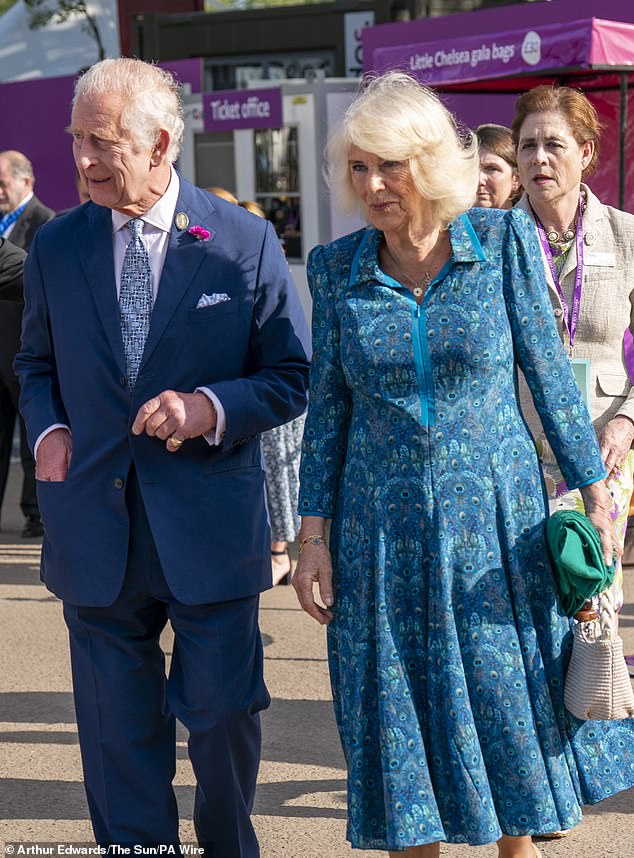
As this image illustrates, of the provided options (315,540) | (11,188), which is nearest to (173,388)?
(315,540)

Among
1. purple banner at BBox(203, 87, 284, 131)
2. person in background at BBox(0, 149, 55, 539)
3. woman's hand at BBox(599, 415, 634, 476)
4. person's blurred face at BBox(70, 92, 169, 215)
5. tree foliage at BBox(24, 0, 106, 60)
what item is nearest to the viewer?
person's blurred face at BBox(70, 92, 169, 215)

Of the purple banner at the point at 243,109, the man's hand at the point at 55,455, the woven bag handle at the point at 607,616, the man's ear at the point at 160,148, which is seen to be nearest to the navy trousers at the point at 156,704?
the man's hand at the point at 55,455

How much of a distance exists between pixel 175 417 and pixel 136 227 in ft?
1.82

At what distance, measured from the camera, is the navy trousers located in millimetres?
3342

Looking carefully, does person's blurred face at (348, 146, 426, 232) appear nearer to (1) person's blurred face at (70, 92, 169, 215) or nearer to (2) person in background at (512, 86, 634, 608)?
(1) person's blurred face at (70, 92, 169, 215)

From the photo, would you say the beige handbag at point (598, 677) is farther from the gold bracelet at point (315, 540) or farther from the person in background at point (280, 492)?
the person in background at point (280, 492)

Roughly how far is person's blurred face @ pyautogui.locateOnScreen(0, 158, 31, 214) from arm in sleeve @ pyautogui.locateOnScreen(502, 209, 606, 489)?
23.0ft

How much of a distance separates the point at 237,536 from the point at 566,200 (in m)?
1.50

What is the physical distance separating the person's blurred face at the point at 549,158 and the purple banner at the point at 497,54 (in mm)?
3878

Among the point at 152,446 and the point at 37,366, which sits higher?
the point at 37,366

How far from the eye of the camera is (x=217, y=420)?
3.18 metres

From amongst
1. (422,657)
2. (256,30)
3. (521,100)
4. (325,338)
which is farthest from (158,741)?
(256,30)

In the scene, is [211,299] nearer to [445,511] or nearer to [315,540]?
[315,540]

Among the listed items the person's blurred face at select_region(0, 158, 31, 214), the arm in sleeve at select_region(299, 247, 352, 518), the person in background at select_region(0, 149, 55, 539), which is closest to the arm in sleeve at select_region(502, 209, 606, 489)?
the arm in sleeve at select_region(299, 247, 352, 518)
